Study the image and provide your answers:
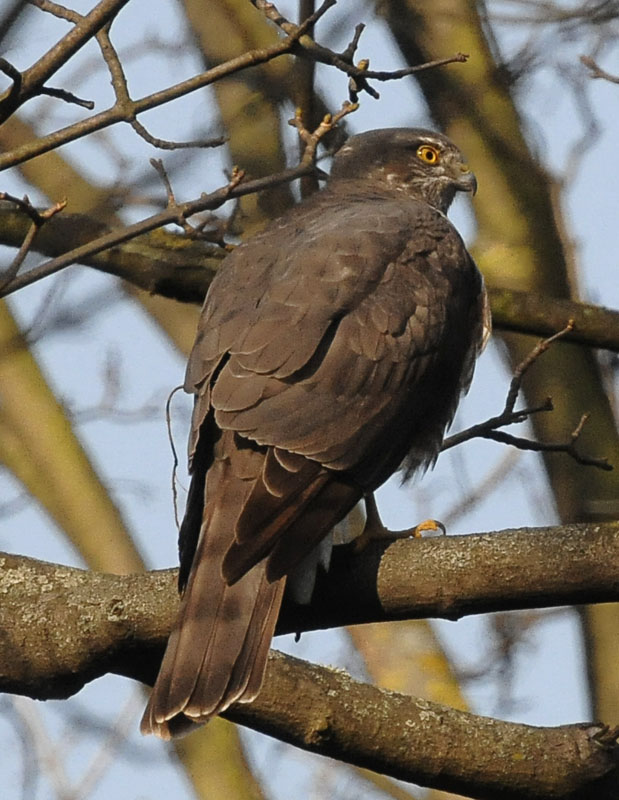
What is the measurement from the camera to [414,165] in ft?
19.8

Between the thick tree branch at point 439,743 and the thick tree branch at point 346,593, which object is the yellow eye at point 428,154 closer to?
the thick tree branch at point 346,593

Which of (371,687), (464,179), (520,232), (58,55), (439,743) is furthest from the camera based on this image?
(520,232)

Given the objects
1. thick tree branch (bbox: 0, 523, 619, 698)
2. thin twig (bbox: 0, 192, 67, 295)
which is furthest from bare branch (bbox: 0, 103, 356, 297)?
thick tree branch (bbox: 0, 523, 619, 698)

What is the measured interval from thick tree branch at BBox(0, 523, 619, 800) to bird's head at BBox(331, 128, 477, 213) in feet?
8.87

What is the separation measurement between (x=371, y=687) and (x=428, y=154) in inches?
118

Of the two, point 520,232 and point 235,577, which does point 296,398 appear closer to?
point 235,577

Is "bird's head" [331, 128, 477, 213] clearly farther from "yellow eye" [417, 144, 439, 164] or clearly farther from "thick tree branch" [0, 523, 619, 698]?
"thick tree branch" [0, 523, 619, 698]

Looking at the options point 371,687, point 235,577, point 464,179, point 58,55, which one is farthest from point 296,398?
point 464,179

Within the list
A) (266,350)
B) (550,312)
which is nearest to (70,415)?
(550,312)

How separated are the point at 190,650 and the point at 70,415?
133 inches

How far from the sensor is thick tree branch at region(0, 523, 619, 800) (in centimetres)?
349

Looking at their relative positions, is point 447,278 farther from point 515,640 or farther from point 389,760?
point 515,640

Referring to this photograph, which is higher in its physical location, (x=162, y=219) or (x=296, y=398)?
(x=162, y=219)

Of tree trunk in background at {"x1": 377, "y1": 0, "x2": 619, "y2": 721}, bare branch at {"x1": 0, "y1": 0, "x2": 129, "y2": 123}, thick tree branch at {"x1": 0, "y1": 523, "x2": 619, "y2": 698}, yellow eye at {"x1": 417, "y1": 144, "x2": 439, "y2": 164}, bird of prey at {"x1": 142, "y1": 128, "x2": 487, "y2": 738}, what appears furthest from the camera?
yellow eye at {"x1": 417, "y1": 144, "x2": 439, "y2": 164}
